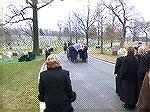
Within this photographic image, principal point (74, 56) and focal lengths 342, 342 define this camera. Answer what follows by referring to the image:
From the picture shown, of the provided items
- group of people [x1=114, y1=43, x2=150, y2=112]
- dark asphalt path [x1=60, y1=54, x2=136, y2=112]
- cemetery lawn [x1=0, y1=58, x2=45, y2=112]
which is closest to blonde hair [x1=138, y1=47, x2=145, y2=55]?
group of people [x1=114, y1=43, x2=150, y2=112]

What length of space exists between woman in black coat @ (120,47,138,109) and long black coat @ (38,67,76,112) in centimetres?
215

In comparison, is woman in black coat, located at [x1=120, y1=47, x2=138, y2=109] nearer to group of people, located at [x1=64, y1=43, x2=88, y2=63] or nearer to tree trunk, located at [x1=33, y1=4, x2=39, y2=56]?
group of people, located at [x1=64, y1=43, x2=88, y2=63]

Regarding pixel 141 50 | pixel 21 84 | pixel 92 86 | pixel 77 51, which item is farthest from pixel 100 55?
pixel 21 84

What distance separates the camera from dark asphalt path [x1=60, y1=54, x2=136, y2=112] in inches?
235

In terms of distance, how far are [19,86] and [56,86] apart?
298 cm

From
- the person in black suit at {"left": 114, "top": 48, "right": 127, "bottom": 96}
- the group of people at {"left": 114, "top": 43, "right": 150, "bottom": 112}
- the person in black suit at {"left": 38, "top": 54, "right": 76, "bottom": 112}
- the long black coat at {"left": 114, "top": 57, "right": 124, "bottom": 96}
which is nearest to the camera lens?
the person in black suit at {"left": 38, "top": 54, "right": 76, "bottom": 112}

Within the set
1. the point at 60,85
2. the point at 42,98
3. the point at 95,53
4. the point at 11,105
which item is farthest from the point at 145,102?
the point at 11,105

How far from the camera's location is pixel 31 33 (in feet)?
18.6

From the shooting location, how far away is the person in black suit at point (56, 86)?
376 centimetres

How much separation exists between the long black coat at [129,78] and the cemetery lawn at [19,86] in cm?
140

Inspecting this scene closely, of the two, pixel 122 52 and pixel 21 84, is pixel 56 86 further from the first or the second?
pixel 21 84

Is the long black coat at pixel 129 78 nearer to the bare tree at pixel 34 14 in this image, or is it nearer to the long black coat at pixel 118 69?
the long black coat at pixel 118 69

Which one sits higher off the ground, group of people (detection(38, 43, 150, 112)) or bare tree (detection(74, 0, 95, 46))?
bare tree (detection(74, 0, 95, 46))

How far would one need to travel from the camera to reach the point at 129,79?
232 inches
